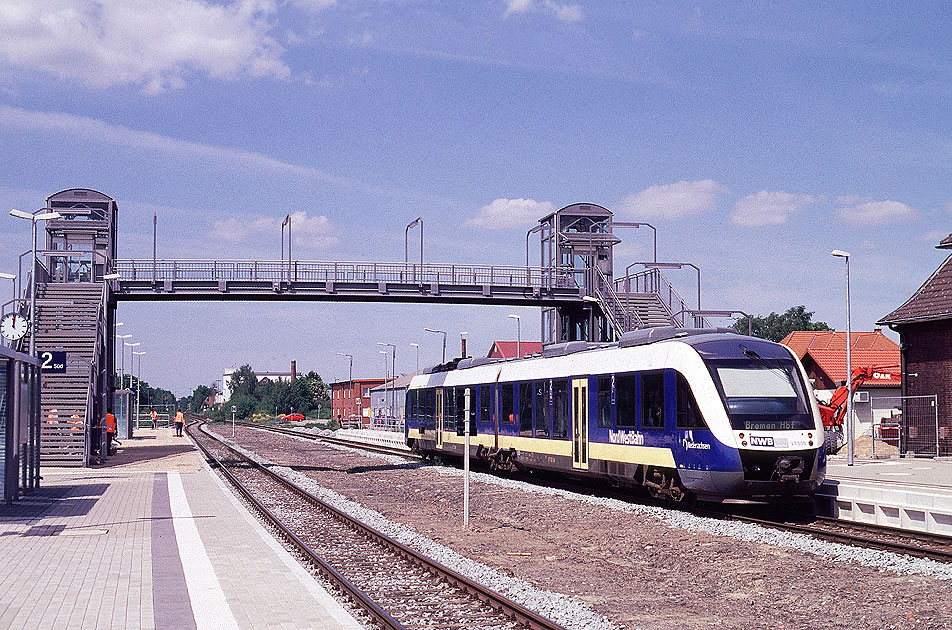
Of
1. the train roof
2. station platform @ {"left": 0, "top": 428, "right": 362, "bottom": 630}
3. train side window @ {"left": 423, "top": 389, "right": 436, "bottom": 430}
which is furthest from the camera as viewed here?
train side window @ {"left": 423, "top": 389, "right": 436, "bottom": 430}

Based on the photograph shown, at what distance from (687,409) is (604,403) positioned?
3.38 metres

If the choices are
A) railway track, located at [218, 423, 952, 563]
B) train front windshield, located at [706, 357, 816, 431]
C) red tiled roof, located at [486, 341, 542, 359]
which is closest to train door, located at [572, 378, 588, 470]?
railway track, located at [218, 423, 952, 563]

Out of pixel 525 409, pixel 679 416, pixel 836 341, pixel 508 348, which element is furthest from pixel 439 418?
A: pixel 508 348

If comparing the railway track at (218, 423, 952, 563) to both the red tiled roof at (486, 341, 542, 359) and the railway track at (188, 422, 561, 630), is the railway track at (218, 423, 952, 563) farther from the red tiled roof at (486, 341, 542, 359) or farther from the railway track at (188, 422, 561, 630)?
the red tiled roof at (486, 341, 542, 359)

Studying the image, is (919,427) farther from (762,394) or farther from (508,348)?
(508,348)

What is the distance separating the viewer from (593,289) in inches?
1738

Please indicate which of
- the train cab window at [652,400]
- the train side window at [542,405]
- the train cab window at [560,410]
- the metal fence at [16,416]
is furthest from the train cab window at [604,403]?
the metal fence at [16,416]

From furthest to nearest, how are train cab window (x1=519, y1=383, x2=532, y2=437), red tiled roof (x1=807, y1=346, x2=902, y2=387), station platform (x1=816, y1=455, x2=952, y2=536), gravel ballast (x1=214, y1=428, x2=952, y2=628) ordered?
red tiled roof (x1=807, y1=346, x2=902, y2=387), train cab window (x1=519, y1=383, x2=532, y2=437), station platform (x1=816, y1=455, x2=952, y2=536), gravel ballast (x1=214, y1=428, x2=952, y2=628)

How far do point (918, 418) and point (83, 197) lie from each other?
32.5 meters

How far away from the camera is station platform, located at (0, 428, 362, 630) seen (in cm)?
944

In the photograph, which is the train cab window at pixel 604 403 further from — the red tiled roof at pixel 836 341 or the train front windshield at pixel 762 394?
the red tiled roof at pixel 836 341

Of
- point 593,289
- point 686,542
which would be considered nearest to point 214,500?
point 686,542

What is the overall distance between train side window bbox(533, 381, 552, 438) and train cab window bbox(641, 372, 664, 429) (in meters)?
5.01

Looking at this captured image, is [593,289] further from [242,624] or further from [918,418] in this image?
[242,624]
